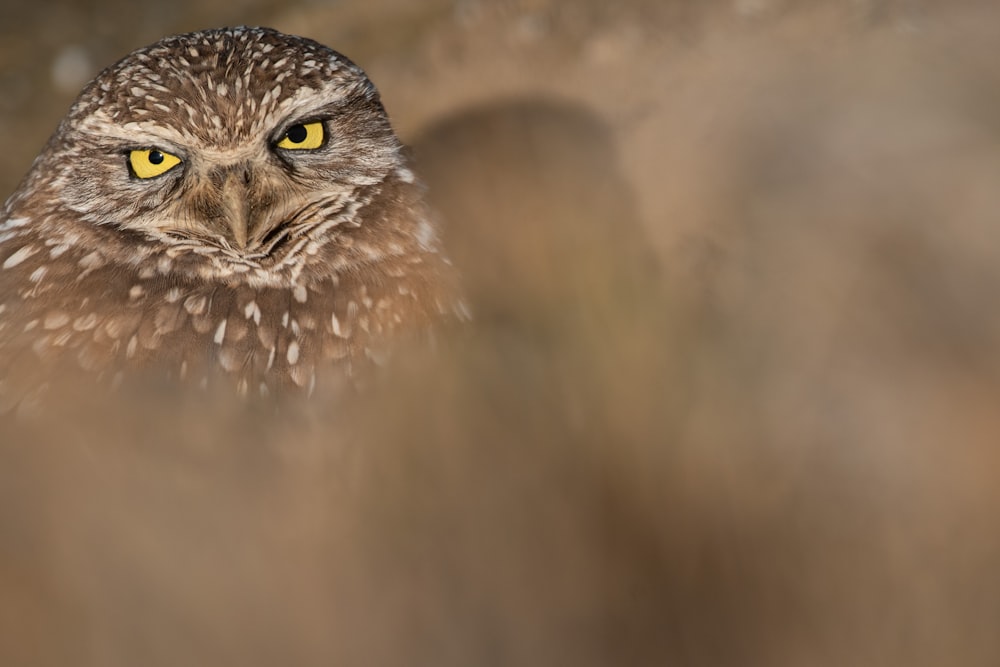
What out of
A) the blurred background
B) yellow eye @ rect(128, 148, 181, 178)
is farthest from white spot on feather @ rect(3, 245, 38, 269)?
the blurred background

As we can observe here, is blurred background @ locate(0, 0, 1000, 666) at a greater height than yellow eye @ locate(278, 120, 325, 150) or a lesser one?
lesser

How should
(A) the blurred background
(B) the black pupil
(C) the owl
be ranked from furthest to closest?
(B) the black pupil
(C) the owl
(A) the blurred background

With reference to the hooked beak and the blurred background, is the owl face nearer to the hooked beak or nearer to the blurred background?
the hooked beak

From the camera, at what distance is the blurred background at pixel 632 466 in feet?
1.66

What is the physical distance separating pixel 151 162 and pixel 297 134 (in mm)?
194

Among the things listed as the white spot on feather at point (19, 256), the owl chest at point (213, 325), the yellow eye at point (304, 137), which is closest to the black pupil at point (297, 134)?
the yellow eye at point (304, 137)

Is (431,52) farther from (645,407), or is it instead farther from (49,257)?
(645,407)

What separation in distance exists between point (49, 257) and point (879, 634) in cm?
109

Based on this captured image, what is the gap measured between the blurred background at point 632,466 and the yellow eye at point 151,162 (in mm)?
652

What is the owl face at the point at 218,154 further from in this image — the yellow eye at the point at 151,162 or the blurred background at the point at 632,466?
the blurred background at the point at 632,466

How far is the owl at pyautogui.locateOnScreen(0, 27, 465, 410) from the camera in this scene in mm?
1142

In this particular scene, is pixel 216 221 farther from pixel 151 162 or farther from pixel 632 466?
pixel 632 466

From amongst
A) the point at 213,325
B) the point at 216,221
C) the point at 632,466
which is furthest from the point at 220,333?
the point at 632,466

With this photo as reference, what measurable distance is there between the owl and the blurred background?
52cm
